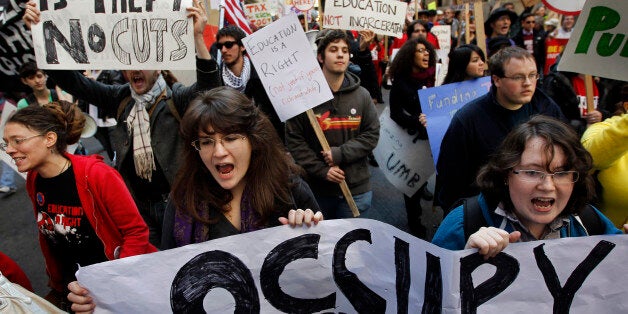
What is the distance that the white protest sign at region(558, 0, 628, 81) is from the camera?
2.05m

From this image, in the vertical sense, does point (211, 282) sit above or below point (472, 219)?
below

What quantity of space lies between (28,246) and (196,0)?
11.7 feet

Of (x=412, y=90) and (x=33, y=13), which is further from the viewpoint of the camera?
(x=412, y=90)

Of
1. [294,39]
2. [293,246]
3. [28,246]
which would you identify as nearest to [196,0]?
[294,39]

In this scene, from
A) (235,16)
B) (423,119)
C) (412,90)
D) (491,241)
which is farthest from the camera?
(235,16)

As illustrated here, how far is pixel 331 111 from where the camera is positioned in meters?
3.17

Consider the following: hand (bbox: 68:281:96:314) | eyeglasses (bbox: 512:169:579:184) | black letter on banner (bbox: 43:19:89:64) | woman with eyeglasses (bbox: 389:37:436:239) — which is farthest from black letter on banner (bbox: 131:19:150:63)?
woman with eyeglasses (bbox: 389:37:436:239)

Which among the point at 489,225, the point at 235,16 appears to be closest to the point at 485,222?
the point at 489,225

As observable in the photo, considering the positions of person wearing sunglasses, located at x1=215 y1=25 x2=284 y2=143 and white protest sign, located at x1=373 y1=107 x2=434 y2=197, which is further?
white protest sign, located at x1=373 y1=107 x2=434 y2=197

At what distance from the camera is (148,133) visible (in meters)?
2.78

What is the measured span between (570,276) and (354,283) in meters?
0.73

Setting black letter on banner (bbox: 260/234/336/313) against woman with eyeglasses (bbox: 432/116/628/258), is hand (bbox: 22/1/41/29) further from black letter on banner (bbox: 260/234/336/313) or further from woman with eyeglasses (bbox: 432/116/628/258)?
woman with eyeglasses (bbox: 432/116/628/258)

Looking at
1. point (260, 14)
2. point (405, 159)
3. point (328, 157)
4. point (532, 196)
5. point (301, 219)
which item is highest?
point (260, 14)

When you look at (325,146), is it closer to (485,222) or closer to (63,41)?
(485,222)
